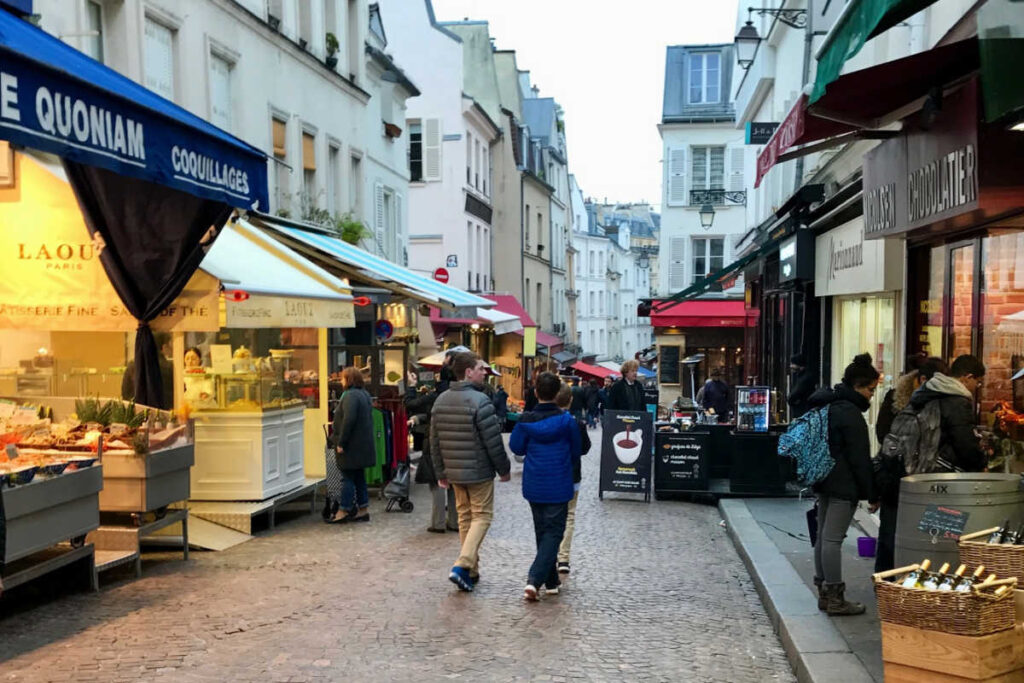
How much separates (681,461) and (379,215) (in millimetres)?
12267

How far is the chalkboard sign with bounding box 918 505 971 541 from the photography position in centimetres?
580

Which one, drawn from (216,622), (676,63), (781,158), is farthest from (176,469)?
(676,63)

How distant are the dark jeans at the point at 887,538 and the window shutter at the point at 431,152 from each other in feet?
93.9

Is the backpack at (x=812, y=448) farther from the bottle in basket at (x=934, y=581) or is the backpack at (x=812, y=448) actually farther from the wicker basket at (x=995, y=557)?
the bottle in basket at (x=934, y=581)

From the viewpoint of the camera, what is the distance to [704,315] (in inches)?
1447

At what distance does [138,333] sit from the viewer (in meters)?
9.48

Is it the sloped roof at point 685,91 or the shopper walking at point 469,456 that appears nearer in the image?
the shopper walking at point 469,456

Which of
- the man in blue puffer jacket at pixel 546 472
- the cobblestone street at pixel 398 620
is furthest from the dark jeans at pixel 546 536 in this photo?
the cobblestone street at pixel 398 620

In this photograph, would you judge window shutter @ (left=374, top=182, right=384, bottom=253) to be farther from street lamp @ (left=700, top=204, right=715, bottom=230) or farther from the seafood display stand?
the seafood display stand

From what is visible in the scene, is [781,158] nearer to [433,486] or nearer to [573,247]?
[433,486]

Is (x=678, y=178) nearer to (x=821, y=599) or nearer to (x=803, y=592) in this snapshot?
(x=803, y=592)

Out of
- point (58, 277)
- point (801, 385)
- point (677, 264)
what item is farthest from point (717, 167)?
point (58, 277)

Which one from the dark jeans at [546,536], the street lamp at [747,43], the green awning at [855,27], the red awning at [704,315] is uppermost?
the street lamp at [747,43]

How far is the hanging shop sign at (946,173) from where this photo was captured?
5973 mm
